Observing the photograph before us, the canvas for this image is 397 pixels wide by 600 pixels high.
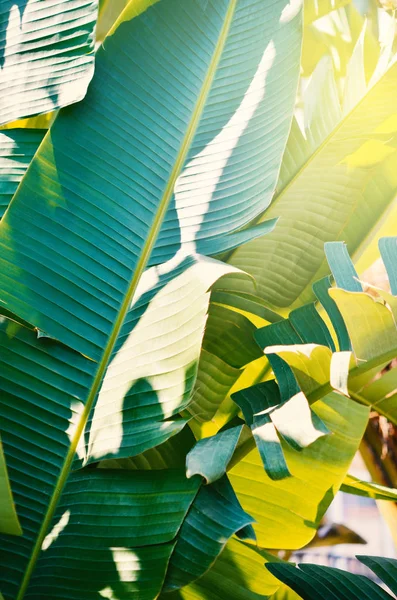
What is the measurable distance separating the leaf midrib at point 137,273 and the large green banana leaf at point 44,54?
0.22 ft

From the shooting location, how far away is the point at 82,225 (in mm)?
714

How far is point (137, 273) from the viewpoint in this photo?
0.72 metres

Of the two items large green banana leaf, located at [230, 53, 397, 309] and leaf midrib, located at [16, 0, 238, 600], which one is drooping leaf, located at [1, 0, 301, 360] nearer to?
leaf midrib, located at [16, 0, 238, 600]

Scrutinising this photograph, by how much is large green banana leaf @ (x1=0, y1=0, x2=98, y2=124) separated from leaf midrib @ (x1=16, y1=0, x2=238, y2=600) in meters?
0.07

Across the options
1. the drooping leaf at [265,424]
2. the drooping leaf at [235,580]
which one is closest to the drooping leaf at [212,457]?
the drooping leaf at [265,424]

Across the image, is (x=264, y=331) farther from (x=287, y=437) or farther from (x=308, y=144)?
(x=308, y=144)

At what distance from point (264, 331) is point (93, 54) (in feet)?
1.35

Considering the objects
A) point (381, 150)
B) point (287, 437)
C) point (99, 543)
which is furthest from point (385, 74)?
point (99, 543)

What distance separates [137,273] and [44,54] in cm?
34

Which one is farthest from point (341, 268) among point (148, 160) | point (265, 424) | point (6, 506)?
point (6, 506)

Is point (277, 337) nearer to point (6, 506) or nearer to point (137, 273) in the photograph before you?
point (137, 273)

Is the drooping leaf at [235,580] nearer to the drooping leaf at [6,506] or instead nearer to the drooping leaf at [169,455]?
the drooping leaf at [169,455]

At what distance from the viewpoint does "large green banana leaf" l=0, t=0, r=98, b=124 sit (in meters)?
0.76

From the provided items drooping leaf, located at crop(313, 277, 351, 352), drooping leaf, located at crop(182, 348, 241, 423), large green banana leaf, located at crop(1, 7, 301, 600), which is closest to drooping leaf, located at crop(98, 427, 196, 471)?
drooping leaf, located at crop(182, 348, 241, 423)
